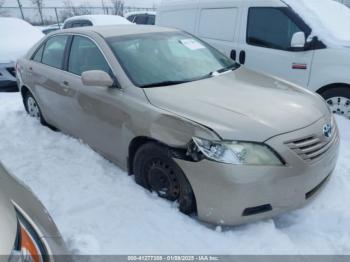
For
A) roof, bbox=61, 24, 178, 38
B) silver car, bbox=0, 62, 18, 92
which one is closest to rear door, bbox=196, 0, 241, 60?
roof, bbox=61, 24, 178, 38

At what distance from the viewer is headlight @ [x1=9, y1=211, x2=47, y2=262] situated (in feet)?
4.22

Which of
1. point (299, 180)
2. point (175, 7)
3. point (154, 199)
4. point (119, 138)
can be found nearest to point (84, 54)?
point (119, 138)

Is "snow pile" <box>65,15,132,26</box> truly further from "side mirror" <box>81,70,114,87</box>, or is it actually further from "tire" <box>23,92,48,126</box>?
"side mirror" <box>81,70,114,87</box>

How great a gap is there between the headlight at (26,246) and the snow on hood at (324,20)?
4236mm

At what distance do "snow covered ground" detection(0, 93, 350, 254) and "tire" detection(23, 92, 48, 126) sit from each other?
1.26 meters

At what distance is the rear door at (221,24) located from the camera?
536 centimetres

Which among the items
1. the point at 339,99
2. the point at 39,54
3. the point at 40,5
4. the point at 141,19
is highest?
the point at 39,54

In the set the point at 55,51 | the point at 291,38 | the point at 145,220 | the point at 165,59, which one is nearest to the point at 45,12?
the point at 55,51

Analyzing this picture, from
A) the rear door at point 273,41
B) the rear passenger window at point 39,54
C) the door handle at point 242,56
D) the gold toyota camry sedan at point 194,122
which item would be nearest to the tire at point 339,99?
the rear door at point 273,41

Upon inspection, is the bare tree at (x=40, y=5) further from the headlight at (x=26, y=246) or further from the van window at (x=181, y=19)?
the headlight at (x=26, y=246)

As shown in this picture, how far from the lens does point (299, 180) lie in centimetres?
244

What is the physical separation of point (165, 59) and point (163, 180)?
1240 millimetres

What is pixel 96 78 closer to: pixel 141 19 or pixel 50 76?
pixel 50 76

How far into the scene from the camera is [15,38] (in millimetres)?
7926
